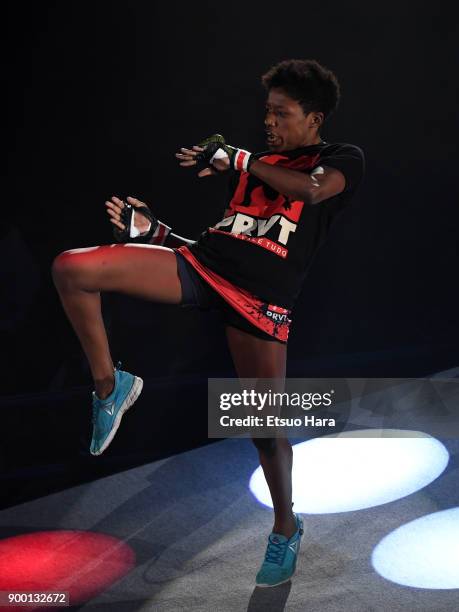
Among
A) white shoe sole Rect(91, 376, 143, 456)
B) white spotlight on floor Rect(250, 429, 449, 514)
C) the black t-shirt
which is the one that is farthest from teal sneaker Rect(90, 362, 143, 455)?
white spotlight on floor Rect(250, 429, 449, 514)

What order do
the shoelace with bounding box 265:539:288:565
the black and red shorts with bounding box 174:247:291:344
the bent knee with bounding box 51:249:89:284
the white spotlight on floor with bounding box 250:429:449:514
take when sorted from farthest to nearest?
the white spotlight on floor with bounding box 250:429:449:514 → the shoelace with bounding box 265:539:288:565 → the black and red shorts with bounding box 174:247:291:344 → the bent knee with bounding box 51:249:89:284

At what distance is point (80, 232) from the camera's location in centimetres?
345

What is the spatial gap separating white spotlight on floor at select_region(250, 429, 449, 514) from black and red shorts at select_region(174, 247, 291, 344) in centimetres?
105

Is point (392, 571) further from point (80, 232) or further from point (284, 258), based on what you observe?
point (80, 232)

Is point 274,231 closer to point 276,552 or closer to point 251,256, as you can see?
point 251,256

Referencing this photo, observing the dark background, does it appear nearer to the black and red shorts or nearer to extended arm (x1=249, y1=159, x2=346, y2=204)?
the black and red shorts

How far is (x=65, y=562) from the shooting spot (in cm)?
280

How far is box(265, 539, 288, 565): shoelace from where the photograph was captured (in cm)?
258

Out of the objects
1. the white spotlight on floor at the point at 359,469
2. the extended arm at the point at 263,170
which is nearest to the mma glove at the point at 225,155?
the extended arm at the point at 263,170

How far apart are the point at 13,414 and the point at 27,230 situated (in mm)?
775

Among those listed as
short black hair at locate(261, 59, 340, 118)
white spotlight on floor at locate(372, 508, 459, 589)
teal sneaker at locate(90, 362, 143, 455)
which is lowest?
white spotlight on floor at locate(372, 508, 459, 589)

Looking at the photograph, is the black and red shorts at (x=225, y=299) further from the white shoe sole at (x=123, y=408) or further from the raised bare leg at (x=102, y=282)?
the white shoe sole at (x=123, y=408)

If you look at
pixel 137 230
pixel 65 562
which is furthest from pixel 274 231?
pixel 65 562

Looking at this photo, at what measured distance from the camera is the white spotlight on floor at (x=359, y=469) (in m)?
3.23
